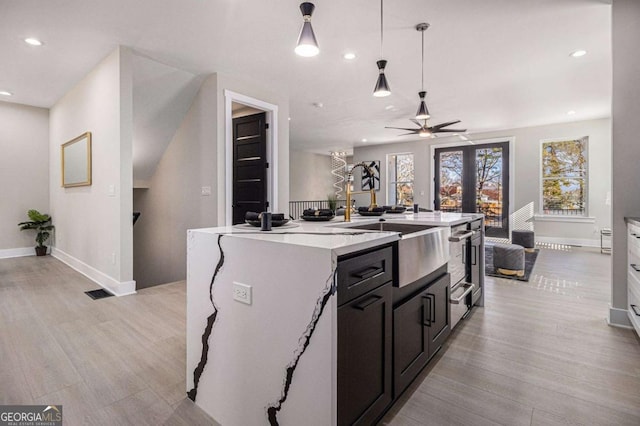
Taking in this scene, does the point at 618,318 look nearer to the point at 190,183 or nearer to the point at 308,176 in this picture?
the point at 190,183

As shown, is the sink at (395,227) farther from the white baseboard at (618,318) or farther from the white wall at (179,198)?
the white wall at (179,198)

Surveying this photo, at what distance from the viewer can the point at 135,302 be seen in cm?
328

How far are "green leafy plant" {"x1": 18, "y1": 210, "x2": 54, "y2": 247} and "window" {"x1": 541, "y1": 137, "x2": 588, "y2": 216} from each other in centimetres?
1036

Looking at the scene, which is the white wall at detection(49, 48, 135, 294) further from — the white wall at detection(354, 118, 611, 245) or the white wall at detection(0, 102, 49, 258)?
the white wall at detection(354, 118, 611, 245)

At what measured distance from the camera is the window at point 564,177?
23.3 ft

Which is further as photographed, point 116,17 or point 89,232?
point 89,232

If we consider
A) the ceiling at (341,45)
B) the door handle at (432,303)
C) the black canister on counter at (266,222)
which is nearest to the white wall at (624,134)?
the ceiling at (341,45)

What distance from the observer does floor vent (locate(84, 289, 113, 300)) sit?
3.44 metres

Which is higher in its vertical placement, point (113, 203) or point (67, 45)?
point (67, 45)

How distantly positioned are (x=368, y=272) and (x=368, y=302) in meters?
0.12

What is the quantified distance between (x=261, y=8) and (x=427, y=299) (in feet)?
8.84

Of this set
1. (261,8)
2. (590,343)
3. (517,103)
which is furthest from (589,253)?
(261,8)

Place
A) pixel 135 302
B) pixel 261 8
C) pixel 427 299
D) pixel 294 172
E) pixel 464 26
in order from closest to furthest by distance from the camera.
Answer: pixel 427 299
pixel 261 8
pixel 464 26
pixel 135 302
pixel 294 172

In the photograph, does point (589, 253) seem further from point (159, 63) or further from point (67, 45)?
point (67, 45)
